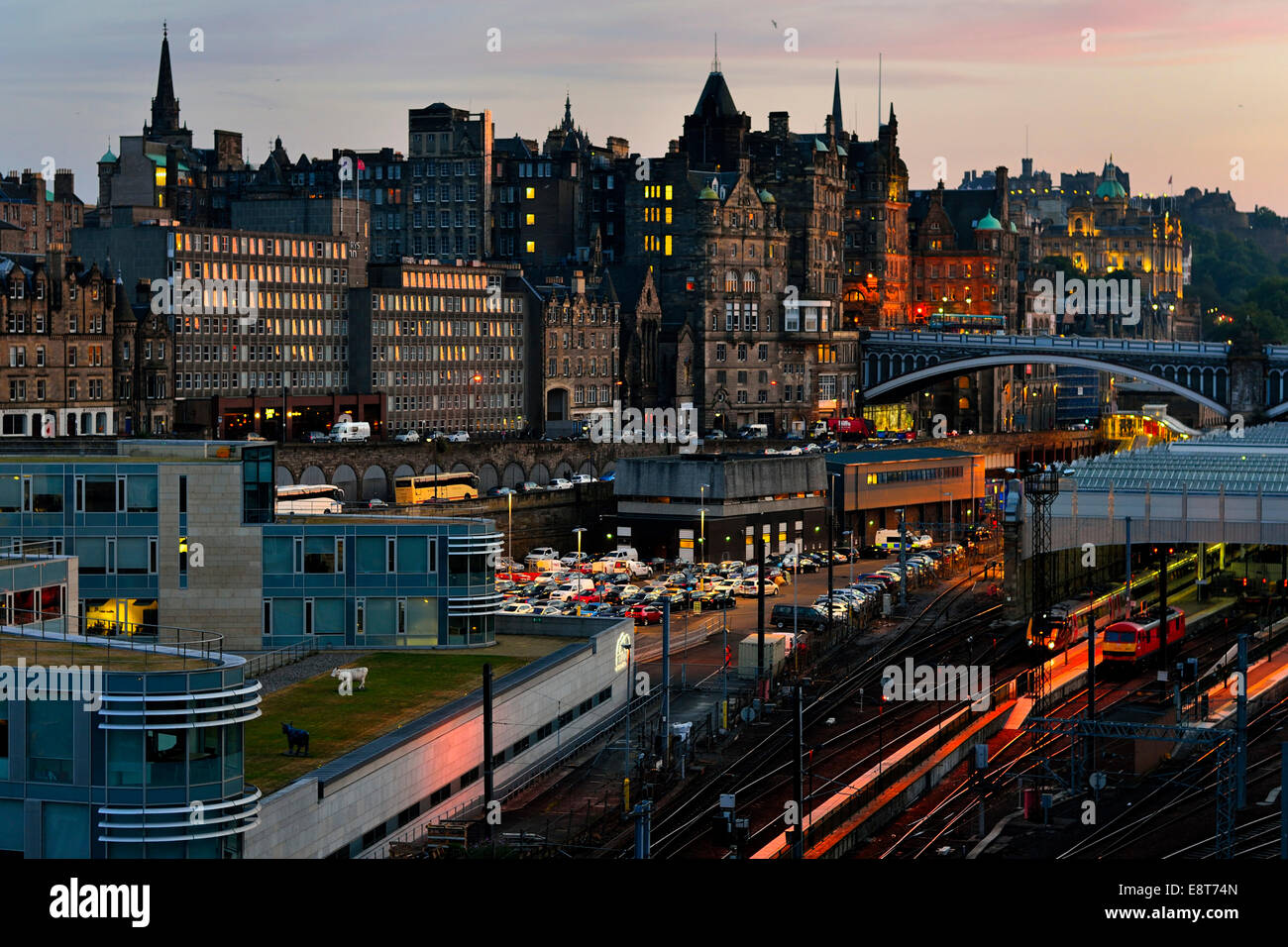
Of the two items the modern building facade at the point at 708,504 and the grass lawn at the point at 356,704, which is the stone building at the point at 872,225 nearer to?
the modern building facade at the point at 708,504

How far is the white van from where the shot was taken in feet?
396

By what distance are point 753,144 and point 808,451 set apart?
57.4m

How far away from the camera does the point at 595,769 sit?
5531 centimetres

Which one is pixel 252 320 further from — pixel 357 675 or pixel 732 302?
pixel 357 675

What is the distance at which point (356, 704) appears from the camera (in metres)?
47.5

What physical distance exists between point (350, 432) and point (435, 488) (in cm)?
1161

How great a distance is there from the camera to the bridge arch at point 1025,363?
148m

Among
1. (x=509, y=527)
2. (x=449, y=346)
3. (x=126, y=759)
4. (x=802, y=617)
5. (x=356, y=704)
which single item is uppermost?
(x=449, y=346)

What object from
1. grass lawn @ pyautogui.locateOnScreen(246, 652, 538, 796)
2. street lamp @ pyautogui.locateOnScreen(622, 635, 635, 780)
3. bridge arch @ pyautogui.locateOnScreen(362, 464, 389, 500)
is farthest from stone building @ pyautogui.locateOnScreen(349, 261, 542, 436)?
grass lawn @ pyautogui.locateOnScreen(246, 652, 538, 796)

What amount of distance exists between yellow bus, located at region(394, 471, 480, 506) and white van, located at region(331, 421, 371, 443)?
471 cm

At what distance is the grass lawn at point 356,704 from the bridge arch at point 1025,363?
98.6 m

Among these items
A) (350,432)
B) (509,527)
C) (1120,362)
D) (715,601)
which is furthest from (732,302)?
(715,601)
